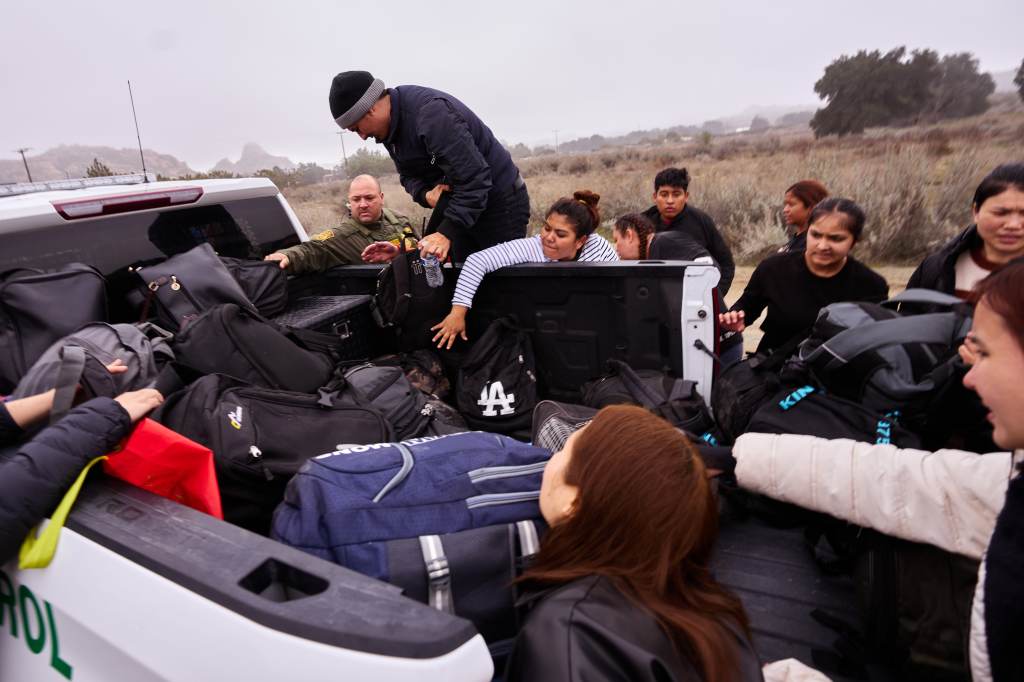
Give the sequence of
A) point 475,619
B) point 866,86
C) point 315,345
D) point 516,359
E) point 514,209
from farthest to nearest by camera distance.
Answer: point 866,86 < point 514,209 < point 516,359 < point 315,345 < point 475,619

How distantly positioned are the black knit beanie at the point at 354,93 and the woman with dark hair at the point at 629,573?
8.11ft

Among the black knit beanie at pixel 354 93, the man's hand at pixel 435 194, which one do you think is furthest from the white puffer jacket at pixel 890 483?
the black knit beanie at pixel 354 93

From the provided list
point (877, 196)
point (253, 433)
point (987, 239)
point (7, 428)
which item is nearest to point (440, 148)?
point (253, 433)

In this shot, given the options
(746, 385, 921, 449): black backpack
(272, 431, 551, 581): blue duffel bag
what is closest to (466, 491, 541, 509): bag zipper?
(272, 431, 551, 581): blue duffel bag

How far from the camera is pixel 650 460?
1.31 metres

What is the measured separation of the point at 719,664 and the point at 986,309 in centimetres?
100

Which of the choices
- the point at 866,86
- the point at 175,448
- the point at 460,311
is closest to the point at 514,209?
the point at 460,311

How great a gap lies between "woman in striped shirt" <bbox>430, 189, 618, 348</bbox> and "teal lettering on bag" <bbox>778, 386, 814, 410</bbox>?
1.39m

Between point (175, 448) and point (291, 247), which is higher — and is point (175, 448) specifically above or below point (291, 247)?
below

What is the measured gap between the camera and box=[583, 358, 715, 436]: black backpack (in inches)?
104

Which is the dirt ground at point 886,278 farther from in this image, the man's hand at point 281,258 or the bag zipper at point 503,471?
the bag zipper at point 503,471

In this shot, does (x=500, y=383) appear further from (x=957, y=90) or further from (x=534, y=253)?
(x=957, y=90)

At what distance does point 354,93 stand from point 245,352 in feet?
5.10

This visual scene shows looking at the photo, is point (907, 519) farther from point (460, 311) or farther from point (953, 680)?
point (460, 311)
